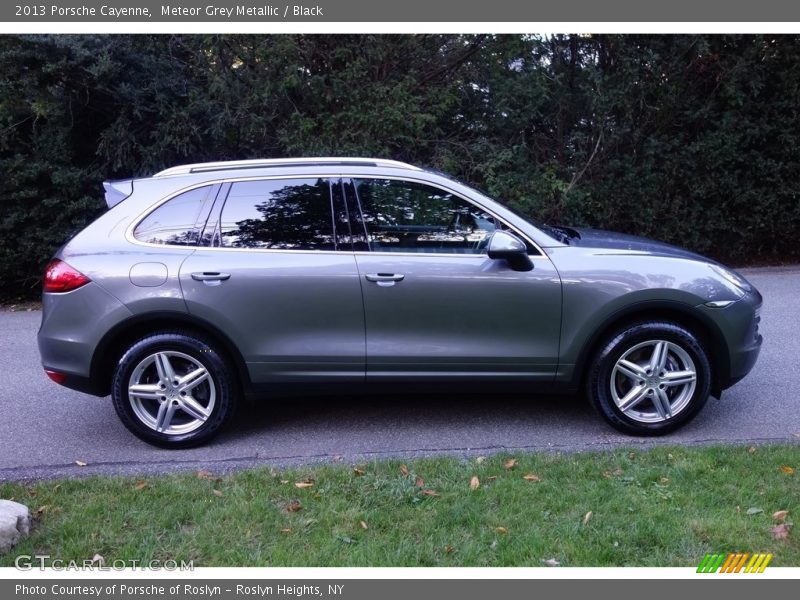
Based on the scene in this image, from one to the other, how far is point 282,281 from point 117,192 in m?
1.32

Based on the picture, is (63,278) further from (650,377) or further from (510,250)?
(650,377)

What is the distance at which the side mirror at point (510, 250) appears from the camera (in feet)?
14.4

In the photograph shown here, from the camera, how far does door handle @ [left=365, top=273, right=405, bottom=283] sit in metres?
4.48

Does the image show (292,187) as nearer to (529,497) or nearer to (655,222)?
(529,497)

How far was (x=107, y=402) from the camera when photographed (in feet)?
18.5

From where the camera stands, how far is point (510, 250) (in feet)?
14.4

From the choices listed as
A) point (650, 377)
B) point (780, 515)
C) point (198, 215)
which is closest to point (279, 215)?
point (198, 215)

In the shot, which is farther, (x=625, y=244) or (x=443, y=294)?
(x=625, y=244)

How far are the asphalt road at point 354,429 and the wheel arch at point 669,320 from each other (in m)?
0.46

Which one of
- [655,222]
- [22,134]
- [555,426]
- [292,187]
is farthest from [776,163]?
[22,134]

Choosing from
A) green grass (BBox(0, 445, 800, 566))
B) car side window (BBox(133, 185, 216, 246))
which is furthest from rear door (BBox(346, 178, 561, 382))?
car side window (BBox(133, 185, 216, 246))

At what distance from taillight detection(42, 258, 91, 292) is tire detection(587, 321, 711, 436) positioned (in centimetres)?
329

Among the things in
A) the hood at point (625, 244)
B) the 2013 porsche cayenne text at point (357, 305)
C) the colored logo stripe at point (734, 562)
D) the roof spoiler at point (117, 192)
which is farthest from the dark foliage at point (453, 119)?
the colored logo stripe at point (734, 562)

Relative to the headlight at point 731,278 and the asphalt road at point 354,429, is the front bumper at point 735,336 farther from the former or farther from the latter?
the asphalt road at point 354,429
